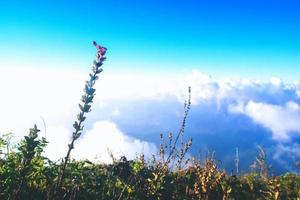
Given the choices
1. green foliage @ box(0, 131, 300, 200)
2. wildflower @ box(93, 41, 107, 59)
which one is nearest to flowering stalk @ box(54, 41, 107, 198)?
wildflower @ box(93, 41, 107, 59)

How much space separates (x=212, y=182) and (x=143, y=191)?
1.53 metres

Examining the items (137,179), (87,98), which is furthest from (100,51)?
(137,179)

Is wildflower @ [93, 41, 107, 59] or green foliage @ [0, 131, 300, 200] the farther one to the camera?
green foliage @ [0, 131, 300, 200]

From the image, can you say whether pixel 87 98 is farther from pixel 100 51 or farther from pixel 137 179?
pixel 137 179

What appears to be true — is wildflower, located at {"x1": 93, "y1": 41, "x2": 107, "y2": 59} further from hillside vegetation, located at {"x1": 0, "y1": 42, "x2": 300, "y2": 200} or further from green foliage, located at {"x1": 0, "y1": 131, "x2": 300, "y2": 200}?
green foliage, located at {"x1": 0, "y1": 131, "x2": 300, "y2": 200}

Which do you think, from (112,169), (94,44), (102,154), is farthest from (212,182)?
(94,44)

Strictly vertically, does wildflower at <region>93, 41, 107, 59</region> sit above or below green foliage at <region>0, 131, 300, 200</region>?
above

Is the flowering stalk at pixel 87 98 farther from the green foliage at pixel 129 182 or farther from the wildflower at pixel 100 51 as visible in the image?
the green foliage at pixel 129 182

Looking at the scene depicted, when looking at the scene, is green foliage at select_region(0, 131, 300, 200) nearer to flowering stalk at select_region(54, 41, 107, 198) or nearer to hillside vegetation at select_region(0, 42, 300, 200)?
hillside vegetation at select_region(0, 42, 300, 200)

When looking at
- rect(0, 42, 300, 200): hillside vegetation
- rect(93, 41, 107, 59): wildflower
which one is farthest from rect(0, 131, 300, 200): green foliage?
rect(93, 41, 107, 59): wildflower

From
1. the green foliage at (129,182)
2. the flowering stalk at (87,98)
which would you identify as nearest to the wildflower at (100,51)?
the flowering stalk at (87,98)

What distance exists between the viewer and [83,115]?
3.59 metres

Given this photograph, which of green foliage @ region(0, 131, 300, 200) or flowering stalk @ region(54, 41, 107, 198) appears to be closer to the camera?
flowering stalk @ region(54, 41, 107, 198)

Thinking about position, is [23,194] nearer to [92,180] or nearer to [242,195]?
[92,180]
